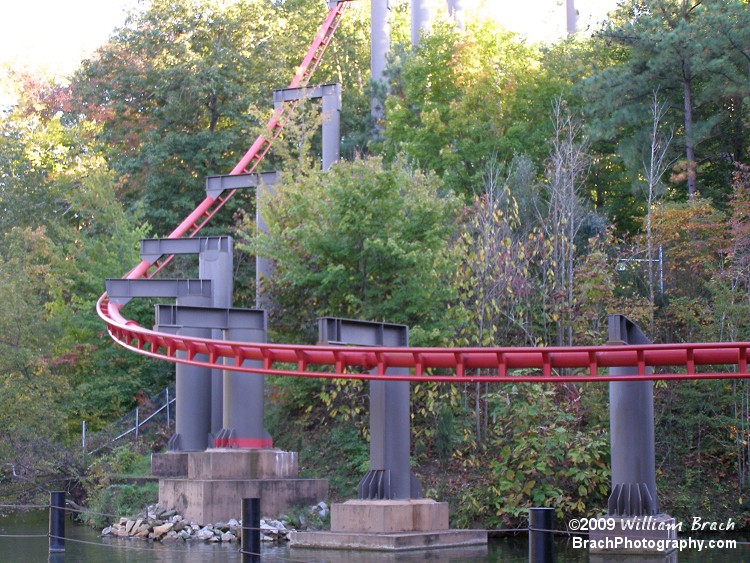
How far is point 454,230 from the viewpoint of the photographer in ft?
93.2

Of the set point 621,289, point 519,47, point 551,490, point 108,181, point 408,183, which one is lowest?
point 551,490

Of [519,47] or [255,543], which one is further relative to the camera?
[519,47]

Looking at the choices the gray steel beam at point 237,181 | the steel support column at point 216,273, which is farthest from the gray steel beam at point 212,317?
the gray steel beam at point 237,181

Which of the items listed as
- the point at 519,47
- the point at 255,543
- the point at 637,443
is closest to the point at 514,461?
the point at 637,443

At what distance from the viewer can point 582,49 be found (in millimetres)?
43656

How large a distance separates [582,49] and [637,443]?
2819cm


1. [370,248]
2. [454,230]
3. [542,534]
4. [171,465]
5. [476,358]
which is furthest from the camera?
[454,230]

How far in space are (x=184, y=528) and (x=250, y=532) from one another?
12.4 m

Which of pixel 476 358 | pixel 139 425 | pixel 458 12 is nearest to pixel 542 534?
pixel 476 358

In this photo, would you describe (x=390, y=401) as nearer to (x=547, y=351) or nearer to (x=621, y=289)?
(x=547, y=351)

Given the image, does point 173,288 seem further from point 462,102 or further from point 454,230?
point 462,102

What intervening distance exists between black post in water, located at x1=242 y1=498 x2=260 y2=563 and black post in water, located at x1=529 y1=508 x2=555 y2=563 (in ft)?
9.32

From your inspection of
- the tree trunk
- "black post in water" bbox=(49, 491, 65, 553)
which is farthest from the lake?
the tree trunk

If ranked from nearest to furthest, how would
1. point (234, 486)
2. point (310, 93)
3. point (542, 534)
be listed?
point (542, 534) → point (234, 486) → point (310, 93)
